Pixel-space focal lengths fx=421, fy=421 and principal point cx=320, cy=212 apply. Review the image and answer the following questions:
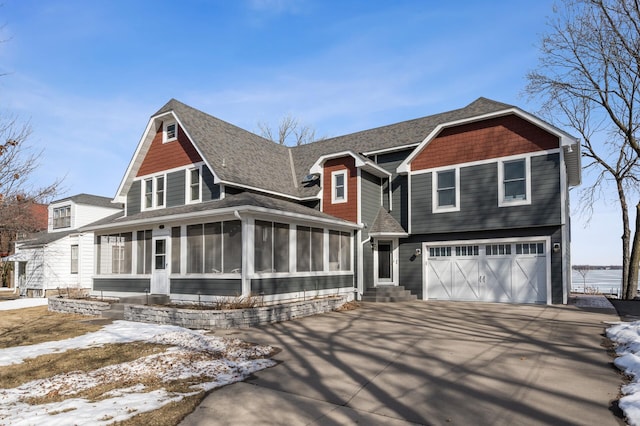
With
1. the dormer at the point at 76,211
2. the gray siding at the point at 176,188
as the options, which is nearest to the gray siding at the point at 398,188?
the gray siding at the point at 176,188

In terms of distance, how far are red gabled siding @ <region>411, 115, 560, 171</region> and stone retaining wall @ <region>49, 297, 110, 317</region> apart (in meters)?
13.3

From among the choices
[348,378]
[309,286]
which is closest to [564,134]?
[309,286]

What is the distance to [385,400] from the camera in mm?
5469

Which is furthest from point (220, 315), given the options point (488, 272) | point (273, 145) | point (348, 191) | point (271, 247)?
point (273, 145)

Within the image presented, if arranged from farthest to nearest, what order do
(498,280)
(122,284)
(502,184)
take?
(122,284), (498,280), (502,184)

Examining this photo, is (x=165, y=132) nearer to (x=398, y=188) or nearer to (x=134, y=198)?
(x=134, y=198)

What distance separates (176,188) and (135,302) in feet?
17.0

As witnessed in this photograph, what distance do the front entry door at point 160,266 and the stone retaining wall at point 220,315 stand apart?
2.16m

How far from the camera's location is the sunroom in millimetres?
13391

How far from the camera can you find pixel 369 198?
60.6 ft

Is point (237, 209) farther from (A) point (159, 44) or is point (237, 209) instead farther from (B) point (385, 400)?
(B) point (385, 400)

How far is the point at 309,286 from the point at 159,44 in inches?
396

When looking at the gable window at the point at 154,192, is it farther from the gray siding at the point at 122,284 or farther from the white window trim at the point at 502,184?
the white window trim at the point at 502,184

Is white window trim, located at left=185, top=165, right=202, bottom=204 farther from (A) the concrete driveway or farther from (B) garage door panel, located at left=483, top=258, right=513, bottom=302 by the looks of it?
(B) garage door panel, located at left=483, top=258, right=513, bottom=302
